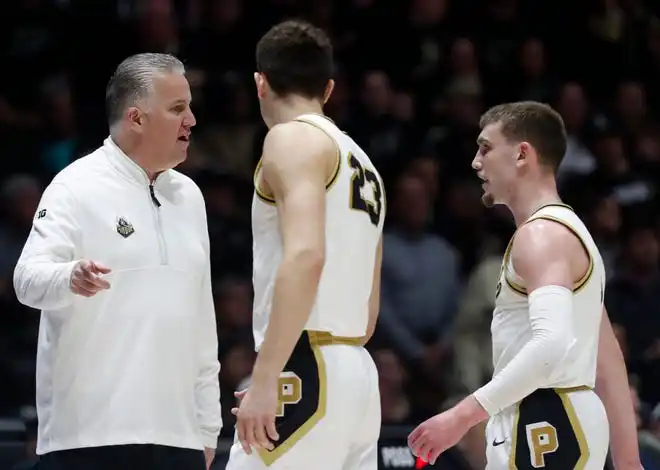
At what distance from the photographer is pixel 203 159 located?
8.72 metres

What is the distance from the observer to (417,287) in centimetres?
847

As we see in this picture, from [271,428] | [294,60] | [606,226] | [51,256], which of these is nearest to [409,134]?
[606,226]

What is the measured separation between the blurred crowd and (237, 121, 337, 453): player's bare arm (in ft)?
10.4

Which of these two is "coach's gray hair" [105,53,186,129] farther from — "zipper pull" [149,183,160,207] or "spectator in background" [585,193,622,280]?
"spectator in background" [585,193,622,280]

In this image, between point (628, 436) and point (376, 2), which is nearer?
point (628, 436)

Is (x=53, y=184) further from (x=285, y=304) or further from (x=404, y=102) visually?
(x=404, y=102)

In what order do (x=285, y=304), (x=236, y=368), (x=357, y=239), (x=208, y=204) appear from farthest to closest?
1. (x=208, y=204)
2. (x=236, y=368)
3. (x=357, y=239)
4. (x=285, y=304)

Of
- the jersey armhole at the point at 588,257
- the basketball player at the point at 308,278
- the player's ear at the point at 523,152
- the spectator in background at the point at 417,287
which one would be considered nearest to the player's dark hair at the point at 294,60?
the basketball player at the point at 308,278

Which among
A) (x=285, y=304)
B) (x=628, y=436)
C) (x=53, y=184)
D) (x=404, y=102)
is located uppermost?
(x=404, y=102)

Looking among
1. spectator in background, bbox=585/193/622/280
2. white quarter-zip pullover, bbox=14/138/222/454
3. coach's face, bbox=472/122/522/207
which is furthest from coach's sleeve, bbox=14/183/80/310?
spectator in background, bbox=585/193/622/280

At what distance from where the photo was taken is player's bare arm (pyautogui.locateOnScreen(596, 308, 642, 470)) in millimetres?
4523

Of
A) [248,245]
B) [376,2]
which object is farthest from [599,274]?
[376,2]

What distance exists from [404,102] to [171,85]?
17.3ft

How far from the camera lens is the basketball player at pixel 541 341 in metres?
4.05
